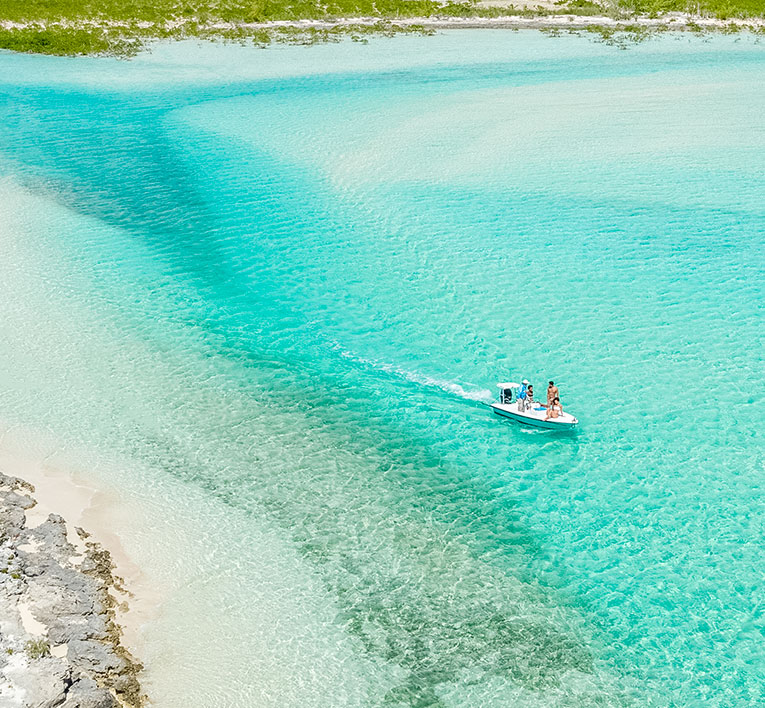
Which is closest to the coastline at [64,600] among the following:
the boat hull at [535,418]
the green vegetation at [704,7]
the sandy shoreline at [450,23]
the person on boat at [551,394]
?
the boat hull at [535,418]

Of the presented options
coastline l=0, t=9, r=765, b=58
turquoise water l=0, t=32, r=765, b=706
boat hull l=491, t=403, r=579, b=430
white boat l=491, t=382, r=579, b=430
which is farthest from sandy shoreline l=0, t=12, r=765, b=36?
boat hull l=491, t=403, r=579, b=430

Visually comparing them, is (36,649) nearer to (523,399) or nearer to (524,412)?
(524,412)

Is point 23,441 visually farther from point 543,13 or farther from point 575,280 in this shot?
point 543,13

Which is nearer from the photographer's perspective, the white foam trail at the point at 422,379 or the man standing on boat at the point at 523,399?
the man standing on boat at the point at 523,399

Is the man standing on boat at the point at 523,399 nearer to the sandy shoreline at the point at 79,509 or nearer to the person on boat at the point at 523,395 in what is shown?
the person on boat at the point at 523,395

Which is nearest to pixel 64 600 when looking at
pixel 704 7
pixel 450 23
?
pixel 450 23

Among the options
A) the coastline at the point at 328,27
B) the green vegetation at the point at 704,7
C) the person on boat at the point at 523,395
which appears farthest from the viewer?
the green vegetation at the point at 704,7

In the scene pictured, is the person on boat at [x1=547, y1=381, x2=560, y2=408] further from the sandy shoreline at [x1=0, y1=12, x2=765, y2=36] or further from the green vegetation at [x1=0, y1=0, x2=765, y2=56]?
the sandy shoreline at [x1=0, y1=12, x2=765, y2=36]
